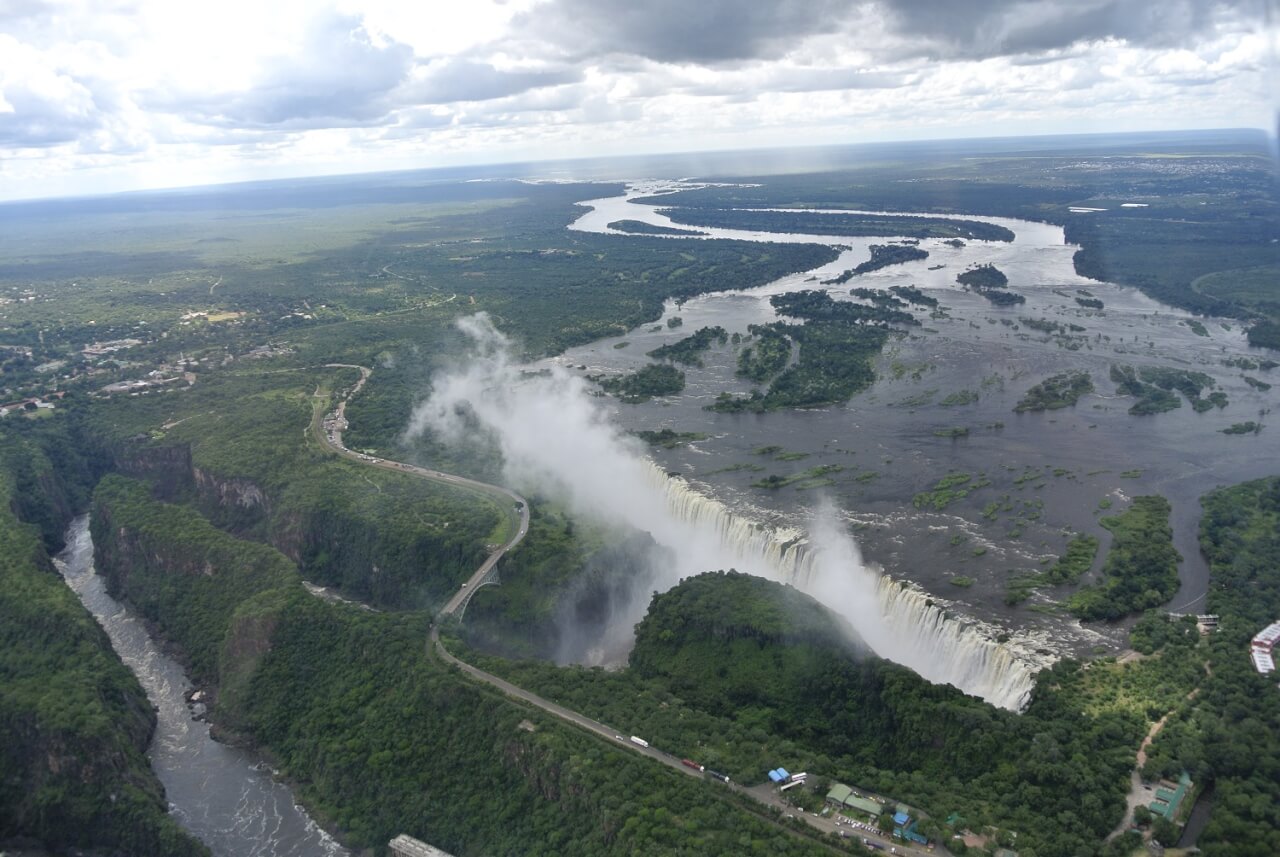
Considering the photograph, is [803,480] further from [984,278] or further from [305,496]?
[984,278]

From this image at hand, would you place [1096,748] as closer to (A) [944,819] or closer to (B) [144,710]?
(A) [944,819]

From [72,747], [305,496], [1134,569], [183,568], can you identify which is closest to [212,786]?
[72,747]

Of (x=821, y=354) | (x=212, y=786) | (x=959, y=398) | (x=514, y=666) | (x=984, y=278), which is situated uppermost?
(x=984, y=278)

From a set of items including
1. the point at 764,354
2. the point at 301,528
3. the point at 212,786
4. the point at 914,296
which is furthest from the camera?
the point at 914,296

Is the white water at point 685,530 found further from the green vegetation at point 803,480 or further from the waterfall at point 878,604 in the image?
the green vegetation at point 803,480

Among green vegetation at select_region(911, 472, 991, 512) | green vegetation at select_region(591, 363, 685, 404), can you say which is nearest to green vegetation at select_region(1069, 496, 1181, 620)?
green vegetation at select_region(911, 472, 991, 512)

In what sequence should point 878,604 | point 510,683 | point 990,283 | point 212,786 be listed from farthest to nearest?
1. point 990,283
2. point 878,604
3. point 212,786
4. point 510,683

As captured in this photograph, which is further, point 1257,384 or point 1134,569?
point 1257,384

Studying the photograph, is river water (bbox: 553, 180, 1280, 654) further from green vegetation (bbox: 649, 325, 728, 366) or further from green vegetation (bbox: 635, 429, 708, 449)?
green vegetation (bbox: 649, 325, 728, 366)

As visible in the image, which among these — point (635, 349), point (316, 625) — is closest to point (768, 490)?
point (316, 625)
